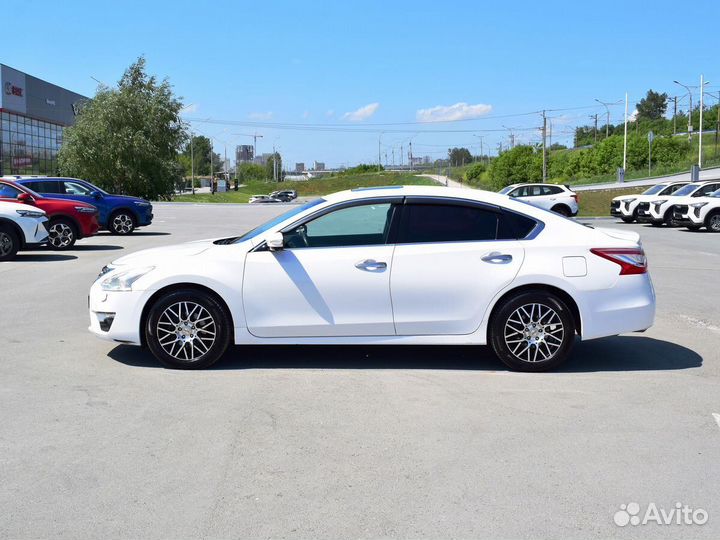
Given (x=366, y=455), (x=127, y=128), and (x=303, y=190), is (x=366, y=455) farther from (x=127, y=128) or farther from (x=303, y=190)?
(x=303, y=190)

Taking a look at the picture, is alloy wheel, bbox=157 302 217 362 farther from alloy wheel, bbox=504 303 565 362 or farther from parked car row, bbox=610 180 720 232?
parked car row, bbox=610 180 720 232

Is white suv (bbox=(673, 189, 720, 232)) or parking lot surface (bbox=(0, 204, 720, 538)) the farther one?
white suv (bbox=(673, 189, 720, 232))

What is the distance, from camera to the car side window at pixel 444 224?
7195 millimetres

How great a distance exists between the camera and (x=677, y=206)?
30031mm

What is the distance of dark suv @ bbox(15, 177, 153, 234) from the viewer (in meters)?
22.5

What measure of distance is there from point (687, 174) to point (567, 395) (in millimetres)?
80202

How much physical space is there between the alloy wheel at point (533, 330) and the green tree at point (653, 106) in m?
171

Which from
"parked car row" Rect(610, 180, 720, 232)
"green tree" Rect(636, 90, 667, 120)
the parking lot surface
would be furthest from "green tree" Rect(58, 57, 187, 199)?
"green tree" Rect(636, 90, 667, 120)

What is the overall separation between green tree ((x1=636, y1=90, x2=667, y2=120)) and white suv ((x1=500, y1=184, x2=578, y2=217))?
139365 mm

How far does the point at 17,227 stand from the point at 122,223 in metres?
7.85

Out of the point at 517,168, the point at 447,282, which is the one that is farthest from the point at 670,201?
the point at 517,168

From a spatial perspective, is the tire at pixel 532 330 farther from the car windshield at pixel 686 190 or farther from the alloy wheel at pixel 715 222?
the car windshield at pixel 686 190

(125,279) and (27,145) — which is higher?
(27,145)

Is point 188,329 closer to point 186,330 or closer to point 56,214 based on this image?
point 186,330
